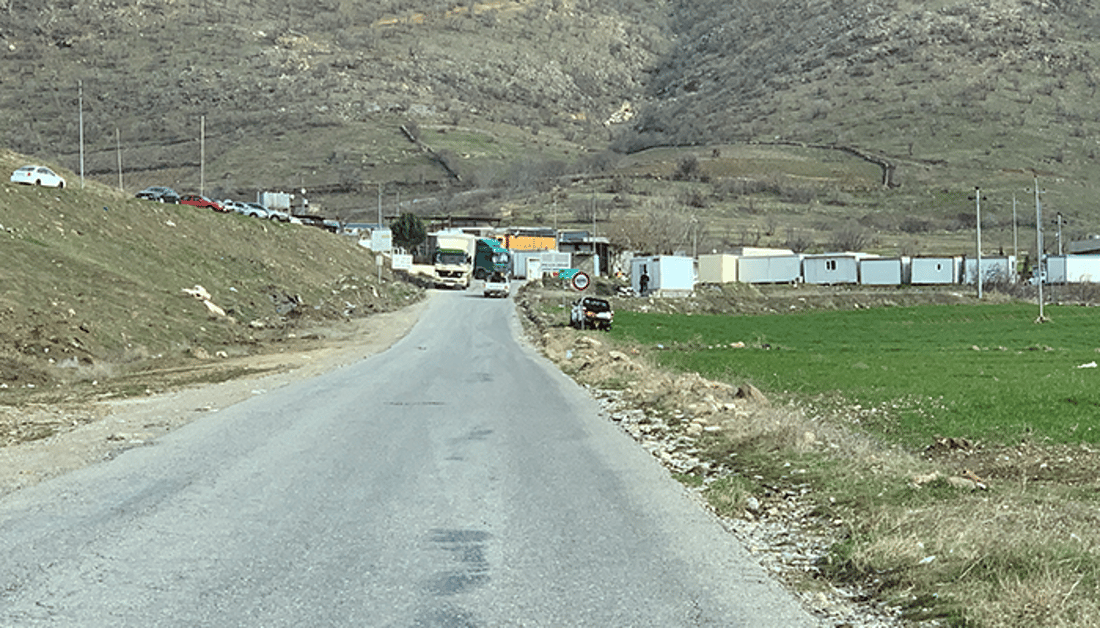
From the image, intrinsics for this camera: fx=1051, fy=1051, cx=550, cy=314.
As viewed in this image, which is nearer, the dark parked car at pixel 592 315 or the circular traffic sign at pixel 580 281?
the circular traffic sign at pixel 580 281

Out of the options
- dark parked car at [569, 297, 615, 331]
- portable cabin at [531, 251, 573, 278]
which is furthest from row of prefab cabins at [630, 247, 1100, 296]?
portable cabin at [531, 251, 573, 278]

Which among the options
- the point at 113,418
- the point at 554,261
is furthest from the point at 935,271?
the point at 113,418

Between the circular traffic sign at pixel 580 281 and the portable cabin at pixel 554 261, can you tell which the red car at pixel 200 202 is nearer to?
the portable cabin at pixel 554 261

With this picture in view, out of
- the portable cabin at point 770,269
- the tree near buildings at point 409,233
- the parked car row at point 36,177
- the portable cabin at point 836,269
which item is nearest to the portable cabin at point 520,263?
the tree near buildings at point 409,233

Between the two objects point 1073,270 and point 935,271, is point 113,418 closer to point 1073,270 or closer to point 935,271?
point 935,271

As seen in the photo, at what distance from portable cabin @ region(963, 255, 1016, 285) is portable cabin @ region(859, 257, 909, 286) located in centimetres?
597

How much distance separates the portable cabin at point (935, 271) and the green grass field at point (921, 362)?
20.2 m

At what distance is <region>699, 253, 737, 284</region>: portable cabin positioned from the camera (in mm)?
100188

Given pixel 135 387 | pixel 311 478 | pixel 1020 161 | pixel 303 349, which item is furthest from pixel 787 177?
pixel 311 478

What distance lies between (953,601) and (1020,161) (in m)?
177

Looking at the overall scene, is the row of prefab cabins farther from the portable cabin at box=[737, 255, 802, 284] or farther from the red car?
the red car

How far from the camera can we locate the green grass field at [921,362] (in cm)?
2055

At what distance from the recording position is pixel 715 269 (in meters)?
101

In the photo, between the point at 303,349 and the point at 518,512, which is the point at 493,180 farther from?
the point at 518,512
